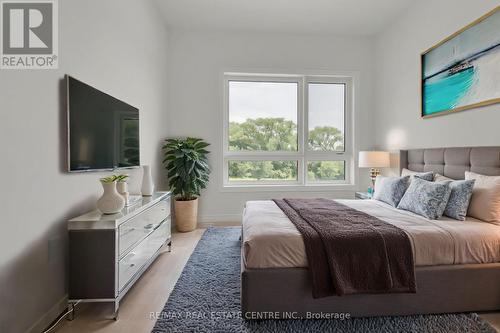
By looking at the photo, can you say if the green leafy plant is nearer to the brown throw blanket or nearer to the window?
the window

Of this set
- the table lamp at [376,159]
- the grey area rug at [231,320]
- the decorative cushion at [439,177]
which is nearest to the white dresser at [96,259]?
the grey area rug at [231,320]

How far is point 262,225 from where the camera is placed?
184 cm

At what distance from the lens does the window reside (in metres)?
4.14

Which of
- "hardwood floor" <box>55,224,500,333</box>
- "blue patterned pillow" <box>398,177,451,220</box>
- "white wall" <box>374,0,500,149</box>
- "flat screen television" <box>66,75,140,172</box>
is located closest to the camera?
"hardwood floor" <box>55,224,500,333</box>

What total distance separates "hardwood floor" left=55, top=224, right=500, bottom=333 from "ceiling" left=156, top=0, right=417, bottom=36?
3302 millimetres

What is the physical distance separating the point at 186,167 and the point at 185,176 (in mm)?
129

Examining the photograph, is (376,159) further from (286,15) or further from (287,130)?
(286,15)

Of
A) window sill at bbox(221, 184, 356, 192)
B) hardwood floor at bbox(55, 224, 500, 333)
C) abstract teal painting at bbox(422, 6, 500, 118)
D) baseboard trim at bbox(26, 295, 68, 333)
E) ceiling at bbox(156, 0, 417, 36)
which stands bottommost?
hardwood floor at bbox(55, 224, 500, 333)

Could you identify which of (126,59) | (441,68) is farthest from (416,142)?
(126,59)

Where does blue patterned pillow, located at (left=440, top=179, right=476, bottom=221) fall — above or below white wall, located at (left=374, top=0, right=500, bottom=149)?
below

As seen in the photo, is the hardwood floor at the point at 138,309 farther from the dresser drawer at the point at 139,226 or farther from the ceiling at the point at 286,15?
the ceiling at the point at 286,15

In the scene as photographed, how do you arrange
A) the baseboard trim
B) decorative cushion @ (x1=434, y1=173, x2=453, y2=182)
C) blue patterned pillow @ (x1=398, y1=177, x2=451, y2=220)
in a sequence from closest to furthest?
the baseboard trim < blue patterned pillow @ (x1=398, y1=177, x2=451, y2=220) < decorative cushion @ (x1=434, y1=173, x2=453, y2=182)

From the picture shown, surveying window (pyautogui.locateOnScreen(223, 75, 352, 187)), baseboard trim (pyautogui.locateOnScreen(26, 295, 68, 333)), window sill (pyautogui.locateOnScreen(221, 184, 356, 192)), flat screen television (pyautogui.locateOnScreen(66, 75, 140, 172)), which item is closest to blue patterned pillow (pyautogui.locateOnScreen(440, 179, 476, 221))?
window sill (pyautogui.locateOnScreen(221, 184, 356, 192))

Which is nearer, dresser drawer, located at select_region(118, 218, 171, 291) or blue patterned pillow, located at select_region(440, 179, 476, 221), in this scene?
dresser drawer, located at select_region(118, 218, 171, 291)
